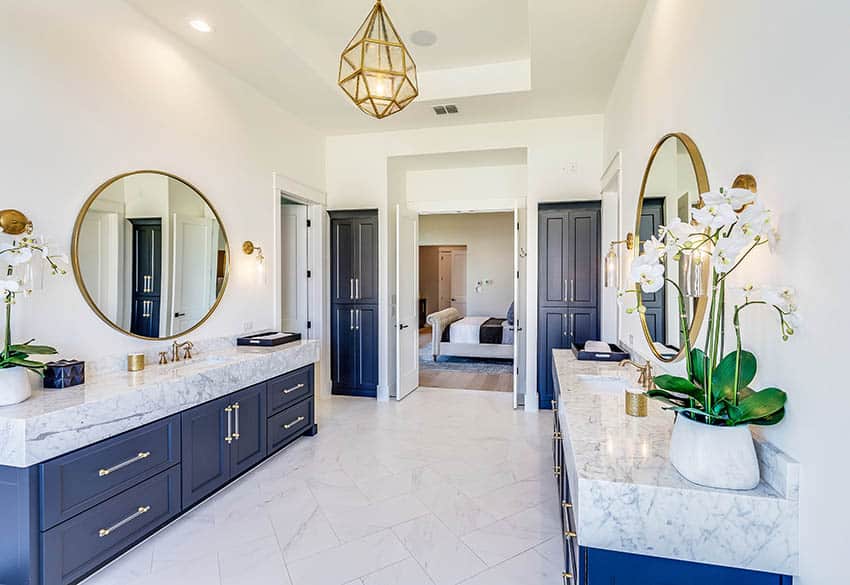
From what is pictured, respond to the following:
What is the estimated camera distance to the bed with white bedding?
25.0 ft

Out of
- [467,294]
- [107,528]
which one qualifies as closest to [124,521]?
[107,528]

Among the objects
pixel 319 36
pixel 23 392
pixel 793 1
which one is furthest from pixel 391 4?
pixel 23 392

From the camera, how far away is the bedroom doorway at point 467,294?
7.64 metres

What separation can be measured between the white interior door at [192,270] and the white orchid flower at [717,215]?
3.27m

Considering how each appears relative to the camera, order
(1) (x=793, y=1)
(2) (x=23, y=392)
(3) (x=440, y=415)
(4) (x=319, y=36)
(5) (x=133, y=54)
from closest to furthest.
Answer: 1. (1) (x=793, y=1)
2. (2) (x=23, y=392)
3. (5) (x=133, y=54)
4. (4) (x=319, y=36)
5. (3) (x=440, y=415)

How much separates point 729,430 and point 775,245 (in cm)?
56

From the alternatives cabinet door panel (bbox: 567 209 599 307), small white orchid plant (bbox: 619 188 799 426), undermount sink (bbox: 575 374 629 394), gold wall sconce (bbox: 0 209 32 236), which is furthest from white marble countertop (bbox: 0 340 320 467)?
cabinet door panel (bbox: 567 209 599 307)

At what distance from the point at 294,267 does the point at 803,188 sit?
4980mm

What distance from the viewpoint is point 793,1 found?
123cm

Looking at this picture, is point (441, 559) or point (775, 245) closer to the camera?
point (775, 245)

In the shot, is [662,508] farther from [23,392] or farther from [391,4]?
[391,4]

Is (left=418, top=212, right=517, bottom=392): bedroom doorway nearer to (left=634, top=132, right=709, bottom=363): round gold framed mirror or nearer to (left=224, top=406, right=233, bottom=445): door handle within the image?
(left=224, top=406, right=233, bottom=445): door handle

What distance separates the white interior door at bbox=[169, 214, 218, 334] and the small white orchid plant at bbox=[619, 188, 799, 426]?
3104mm

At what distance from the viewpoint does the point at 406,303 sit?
579 cm
